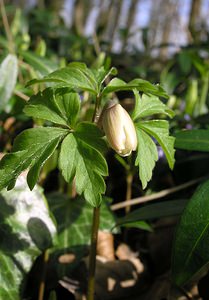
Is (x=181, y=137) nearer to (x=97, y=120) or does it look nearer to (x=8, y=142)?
(x=97, y=120)

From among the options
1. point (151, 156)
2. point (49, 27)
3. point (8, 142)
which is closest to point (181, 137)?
point (151, 156)

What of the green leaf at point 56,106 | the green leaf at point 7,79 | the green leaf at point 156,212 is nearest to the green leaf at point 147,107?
the green leaf at point 56,106

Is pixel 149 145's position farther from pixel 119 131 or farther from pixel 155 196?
A: pixel 155 196

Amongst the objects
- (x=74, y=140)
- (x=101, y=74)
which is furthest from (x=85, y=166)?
(x=101, y=74)

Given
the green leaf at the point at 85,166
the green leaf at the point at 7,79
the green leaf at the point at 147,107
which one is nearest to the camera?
the green leaf at the point at 85,166

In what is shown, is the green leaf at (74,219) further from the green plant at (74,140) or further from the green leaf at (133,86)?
the green leaf at (133,86)

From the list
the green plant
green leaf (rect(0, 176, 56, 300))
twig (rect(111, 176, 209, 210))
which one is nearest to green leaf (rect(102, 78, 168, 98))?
the green plant

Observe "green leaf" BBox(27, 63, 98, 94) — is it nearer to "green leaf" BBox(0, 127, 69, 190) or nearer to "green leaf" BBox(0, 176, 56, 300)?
"green leaf" BBox(0, 127, 69, 190)
